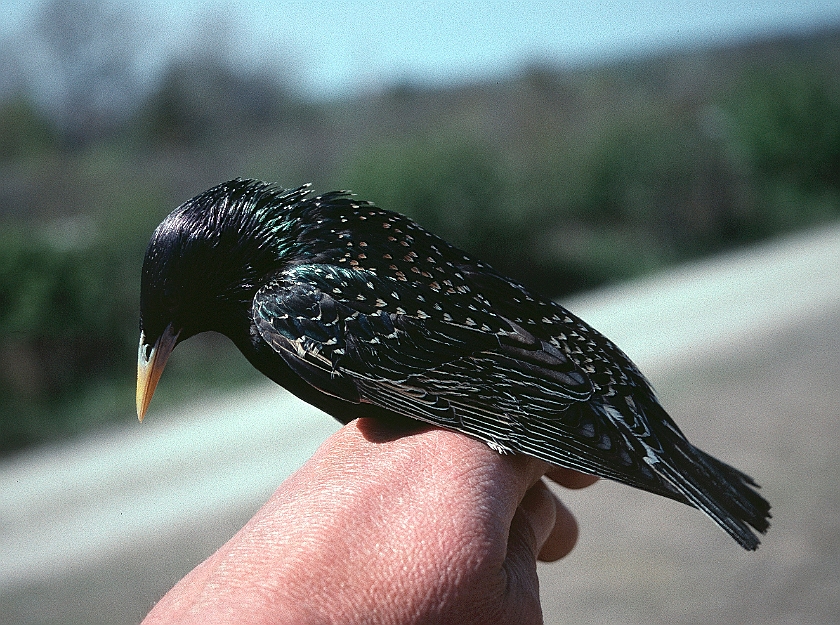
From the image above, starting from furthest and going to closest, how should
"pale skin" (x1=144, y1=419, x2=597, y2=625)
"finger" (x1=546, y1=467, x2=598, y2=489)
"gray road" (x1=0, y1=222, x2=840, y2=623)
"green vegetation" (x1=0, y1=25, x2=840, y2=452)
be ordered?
"green vegetation" (x1=0, y1=25, x2=840, y2=452), "gray road" (x1=0, y1=222, x2=840, y2=623), "finger" (x1=546, y1=467, x2=598, y2=489), "pale skin" (x1=144, y1=419, x2=597, y2=625)

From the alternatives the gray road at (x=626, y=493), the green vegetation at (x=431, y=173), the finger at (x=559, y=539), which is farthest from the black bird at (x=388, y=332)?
the green vegetation at (x=431, y=173)

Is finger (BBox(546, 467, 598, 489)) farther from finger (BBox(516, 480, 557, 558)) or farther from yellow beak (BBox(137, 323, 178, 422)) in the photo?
yellow beak (BBox(137, 323, 178, 422))

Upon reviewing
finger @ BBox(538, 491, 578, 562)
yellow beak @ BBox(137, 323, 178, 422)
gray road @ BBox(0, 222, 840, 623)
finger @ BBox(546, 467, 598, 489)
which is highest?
yellow beak @ BBox(137, 323, 178, 422)

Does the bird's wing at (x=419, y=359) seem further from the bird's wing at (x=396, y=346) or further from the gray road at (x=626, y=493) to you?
the gray road at (x=626, y=493)

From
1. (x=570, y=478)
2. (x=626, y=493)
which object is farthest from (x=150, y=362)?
(x=626, y=493)

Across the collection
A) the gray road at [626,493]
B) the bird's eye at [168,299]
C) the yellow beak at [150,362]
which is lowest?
the gray road at [626,493]

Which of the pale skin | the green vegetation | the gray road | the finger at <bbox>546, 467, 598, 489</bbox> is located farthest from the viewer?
the green vegetation

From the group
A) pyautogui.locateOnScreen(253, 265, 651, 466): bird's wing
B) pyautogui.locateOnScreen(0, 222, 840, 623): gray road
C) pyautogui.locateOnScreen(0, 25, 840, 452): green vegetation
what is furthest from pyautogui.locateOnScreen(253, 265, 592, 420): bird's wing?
pyautogui.locateOnScreen(0, 25, 840, 452): green vegetation

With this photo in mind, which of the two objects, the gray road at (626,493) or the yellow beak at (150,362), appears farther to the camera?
the gray road at (626,493)

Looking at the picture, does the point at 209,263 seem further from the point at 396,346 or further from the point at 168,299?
the point at 396,346
